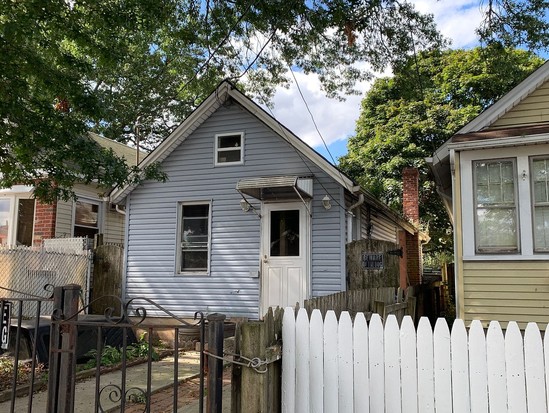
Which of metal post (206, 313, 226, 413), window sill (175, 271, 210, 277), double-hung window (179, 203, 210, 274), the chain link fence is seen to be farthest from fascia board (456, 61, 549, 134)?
the chain link fence

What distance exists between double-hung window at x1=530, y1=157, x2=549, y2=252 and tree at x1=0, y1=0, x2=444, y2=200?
3233 millimetres

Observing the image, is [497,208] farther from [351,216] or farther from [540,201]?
[351,216]

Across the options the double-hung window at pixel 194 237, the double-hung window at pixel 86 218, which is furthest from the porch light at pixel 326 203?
the double-hung window at pixel 86 218

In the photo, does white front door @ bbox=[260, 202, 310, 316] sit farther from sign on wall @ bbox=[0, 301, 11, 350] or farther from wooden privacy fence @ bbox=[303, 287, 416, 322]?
sign on wall @ bbox=[0, 301, 11, 350]

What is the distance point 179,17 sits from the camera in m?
8.70

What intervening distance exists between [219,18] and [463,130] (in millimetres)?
5029

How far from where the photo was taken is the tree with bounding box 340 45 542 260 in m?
20.7

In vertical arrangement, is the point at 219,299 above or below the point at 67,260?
below

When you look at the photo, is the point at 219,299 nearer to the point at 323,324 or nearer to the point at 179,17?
the point at 179,17

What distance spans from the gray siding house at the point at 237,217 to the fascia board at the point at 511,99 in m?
2.58

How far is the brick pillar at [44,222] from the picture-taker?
11469mm

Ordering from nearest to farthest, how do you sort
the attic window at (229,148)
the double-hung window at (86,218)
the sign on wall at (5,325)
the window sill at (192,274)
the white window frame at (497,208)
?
the sign on wall at (5,325) < the white window frame at (497,208) < the window sill at (192,274) < the attic window at (229,148) < the double-hung window at (86,218)

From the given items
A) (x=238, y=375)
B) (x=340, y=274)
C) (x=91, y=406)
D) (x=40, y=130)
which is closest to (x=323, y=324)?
(x=238, y=375)

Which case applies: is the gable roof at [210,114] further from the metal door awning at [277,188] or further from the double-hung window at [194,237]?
the double-hung window at [194,237]
